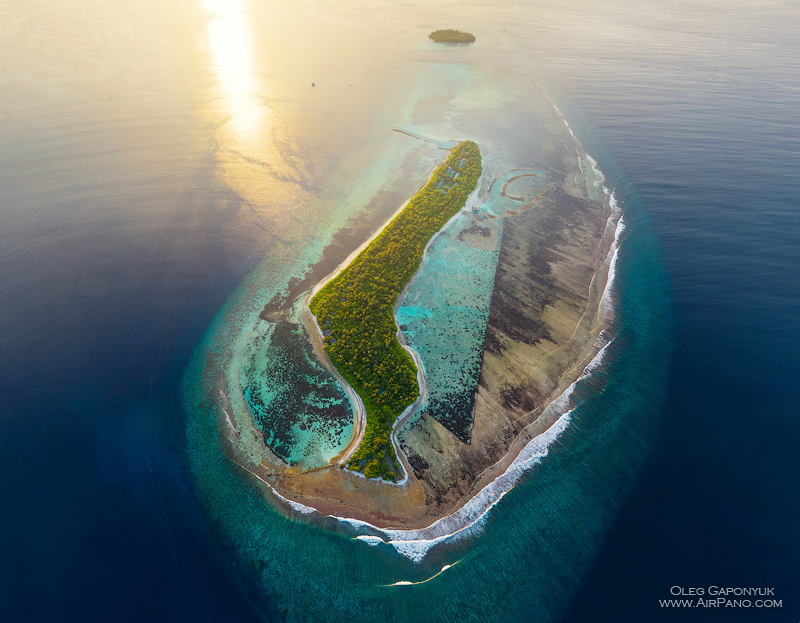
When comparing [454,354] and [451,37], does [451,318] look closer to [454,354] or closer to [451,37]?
[454,354]

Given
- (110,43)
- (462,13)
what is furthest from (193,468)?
(462,13)

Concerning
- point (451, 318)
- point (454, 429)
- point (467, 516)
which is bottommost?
point (467, 516)

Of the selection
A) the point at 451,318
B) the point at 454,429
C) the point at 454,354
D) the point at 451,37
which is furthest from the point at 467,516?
the point at 451,37

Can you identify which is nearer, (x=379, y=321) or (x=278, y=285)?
(x=379, y=321)

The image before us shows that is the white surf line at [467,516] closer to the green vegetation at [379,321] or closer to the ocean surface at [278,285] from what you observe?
the ocean surface at [278,285]

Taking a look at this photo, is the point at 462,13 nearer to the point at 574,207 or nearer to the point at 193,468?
the point at 574,207

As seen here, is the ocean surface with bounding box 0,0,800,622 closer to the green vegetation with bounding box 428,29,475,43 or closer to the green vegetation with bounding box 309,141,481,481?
the green vegetation with bounding box 309,141,481,481
